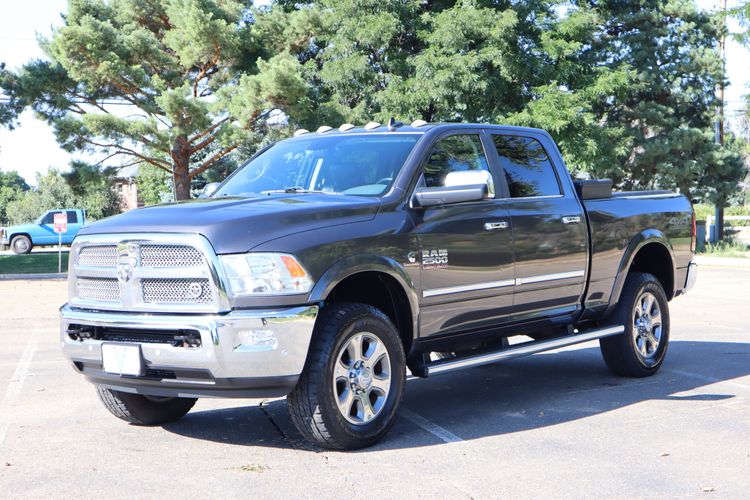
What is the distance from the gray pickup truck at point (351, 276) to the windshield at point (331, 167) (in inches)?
0.6

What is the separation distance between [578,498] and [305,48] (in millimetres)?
31096

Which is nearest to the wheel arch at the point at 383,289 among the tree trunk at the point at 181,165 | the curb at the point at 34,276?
the curb at the point at 34,276

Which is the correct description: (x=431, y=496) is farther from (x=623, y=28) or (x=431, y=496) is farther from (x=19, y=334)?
(x=623, y=28)

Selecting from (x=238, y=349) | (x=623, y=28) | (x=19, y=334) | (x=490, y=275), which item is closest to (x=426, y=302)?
(x=490, y=275)

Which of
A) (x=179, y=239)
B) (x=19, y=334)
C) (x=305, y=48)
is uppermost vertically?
(x=305, y=48)

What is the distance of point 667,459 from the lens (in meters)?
5.32

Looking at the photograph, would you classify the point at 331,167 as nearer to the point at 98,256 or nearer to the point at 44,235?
the point at 98,256

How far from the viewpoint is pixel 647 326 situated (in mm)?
8086

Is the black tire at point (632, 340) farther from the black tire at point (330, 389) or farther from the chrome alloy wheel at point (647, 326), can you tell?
the black tire at point (330, 389)

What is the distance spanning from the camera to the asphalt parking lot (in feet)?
15.9

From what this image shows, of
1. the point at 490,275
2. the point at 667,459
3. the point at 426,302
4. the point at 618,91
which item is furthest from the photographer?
the point at 618,91

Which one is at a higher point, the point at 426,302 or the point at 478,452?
the point at 426,302

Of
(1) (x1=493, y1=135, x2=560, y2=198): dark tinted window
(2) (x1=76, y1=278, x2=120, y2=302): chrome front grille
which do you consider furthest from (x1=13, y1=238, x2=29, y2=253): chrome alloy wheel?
(2) (x1=76, y1=278, x2=120, y2=302): chrome front grille

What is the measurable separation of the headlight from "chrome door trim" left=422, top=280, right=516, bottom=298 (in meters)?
1.09
